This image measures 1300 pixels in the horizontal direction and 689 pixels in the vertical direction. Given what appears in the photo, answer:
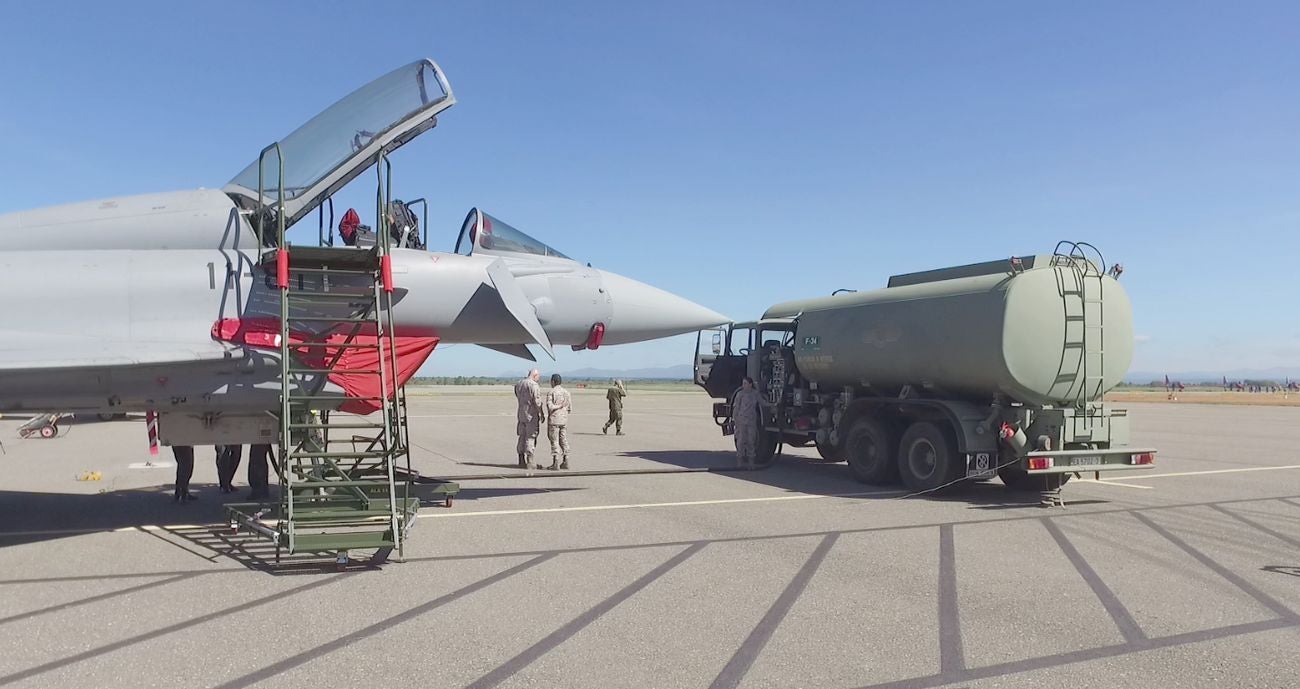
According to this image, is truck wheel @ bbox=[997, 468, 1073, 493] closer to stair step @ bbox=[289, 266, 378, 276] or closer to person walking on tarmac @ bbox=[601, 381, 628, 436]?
stair step @ bbox=[289, 266, 378, 276]

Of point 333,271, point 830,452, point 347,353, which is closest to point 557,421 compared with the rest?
point 830,452

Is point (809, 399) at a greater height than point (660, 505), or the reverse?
point (809, 399)

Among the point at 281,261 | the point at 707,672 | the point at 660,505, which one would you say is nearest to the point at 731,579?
the point at 707,672

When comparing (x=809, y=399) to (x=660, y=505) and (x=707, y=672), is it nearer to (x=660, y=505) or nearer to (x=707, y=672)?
(x=660, y=505)

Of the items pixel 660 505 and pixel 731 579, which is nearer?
pixel 731 579

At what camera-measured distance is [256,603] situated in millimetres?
5535

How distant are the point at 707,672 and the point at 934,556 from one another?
3.42m

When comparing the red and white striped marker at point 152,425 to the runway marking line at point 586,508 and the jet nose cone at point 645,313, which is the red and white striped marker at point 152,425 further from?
the jet nose cone at point 645,313

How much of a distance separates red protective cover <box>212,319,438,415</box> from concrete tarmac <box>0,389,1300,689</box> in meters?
1.49

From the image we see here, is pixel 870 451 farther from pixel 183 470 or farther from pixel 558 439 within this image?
pixel 183 470

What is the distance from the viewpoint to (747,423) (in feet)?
43.5

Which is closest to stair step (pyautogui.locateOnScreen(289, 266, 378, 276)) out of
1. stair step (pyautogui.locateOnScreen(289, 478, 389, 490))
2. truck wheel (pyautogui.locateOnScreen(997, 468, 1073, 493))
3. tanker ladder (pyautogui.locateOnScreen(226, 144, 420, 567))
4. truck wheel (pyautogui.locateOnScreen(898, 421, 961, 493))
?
tanker ladder (pyautogui.locateOnScreen(226, 144, 420, 567))

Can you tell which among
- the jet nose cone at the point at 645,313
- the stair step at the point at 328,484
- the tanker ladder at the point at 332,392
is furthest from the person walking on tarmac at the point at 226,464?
the jet nose cone at the point at 645,313

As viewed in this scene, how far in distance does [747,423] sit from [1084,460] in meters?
4.91
